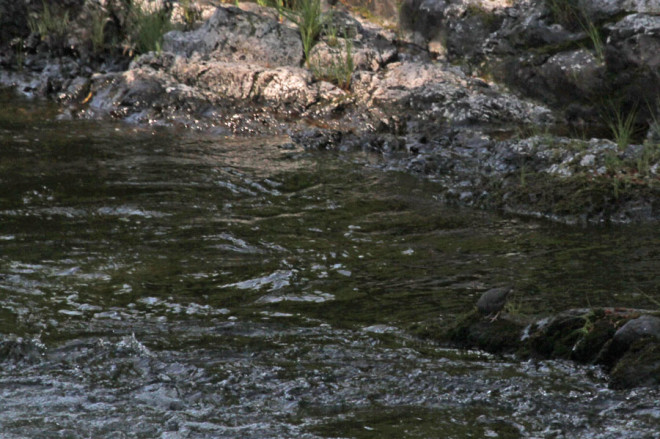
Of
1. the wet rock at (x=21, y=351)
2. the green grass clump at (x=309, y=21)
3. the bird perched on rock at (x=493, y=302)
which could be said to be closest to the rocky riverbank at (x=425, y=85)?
the green grass clump at (x=309, y=21)

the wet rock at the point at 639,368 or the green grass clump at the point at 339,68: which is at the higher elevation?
the green grass clump at the point at 339,68

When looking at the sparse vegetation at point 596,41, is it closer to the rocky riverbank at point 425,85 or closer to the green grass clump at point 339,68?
the rocky riverbank at point 425,85

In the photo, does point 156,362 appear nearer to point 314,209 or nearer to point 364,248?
point 364,248

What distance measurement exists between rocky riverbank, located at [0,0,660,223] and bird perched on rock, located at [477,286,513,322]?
Result: 2.53 meters

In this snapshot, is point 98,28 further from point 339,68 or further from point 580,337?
point 580,337

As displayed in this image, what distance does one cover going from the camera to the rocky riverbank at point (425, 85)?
6965 mm

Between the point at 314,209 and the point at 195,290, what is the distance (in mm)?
2049

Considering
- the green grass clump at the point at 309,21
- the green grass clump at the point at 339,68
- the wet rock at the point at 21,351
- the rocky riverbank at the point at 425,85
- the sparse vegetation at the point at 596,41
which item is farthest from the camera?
the green grass clump at the point at 309,21

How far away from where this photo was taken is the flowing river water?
309 cm

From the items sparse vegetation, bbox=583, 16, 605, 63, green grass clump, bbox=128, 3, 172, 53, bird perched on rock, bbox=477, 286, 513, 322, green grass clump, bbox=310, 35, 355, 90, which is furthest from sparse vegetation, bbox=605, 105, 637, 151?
green grass clump, bbox=128, 3, 172, 53

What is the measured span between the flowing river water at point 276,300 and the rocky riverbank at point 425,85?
833 millimetres

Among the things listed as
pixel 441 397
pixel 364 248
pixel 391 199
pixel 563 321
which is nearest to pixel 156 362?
pixel 441 397

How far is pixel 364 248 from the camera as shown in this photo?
17.9ft

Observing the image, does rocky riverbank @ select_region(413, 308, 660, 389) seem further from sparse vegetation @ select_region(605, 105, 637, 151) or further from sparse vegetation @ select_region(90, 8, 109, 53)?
sparse vegetation @ select_region(90, 8, 109, 53)
